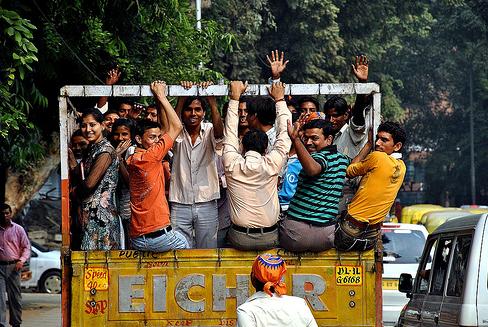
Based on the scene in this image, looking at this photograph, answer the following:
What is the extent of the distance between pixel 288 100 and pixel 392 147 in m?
2.29

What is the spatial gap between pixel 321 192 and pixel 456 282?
1.20 meters

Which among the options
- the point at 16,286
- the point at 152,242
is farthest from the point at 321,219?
the point at 16,286

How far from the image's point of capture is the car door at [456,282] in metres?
7.72

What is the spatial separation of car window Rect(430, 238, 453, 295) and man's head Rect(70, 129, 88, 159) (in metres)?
2.99

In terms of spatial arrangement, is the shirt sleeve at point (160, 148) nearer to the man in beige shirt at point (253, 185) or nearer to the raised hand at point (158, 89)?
the raised hand at point (158, 89)

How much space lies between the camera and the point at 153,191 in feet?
25.9

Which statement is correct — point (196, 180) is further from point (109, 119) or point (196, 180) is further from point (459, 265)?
point (459, 265)

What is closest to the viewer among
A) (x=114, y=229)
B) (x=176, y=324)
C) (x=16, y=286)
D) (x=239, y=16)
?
(x=176, y=324)

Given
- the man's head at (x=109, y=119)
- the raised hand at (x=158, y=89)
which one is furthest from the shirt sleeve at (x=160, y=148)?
the man's head at (x=109, y=119)

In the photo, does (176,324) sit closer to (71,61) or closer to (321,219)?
(321,219)

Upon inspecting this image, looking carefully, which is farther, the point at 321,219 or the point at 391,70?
the point at 391,70

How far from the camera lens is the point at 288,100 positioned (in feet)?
33.8

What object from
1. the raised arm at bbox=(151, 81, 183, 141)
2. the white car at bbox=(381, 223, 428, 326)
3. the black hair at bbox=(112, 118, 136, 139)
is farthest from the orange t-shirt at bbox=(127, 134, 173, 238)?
the white car at bbox=(381, 223, 428, 326)

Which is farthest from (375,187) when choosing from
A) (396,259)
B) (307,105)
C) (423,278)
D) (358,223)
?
(396,259)
